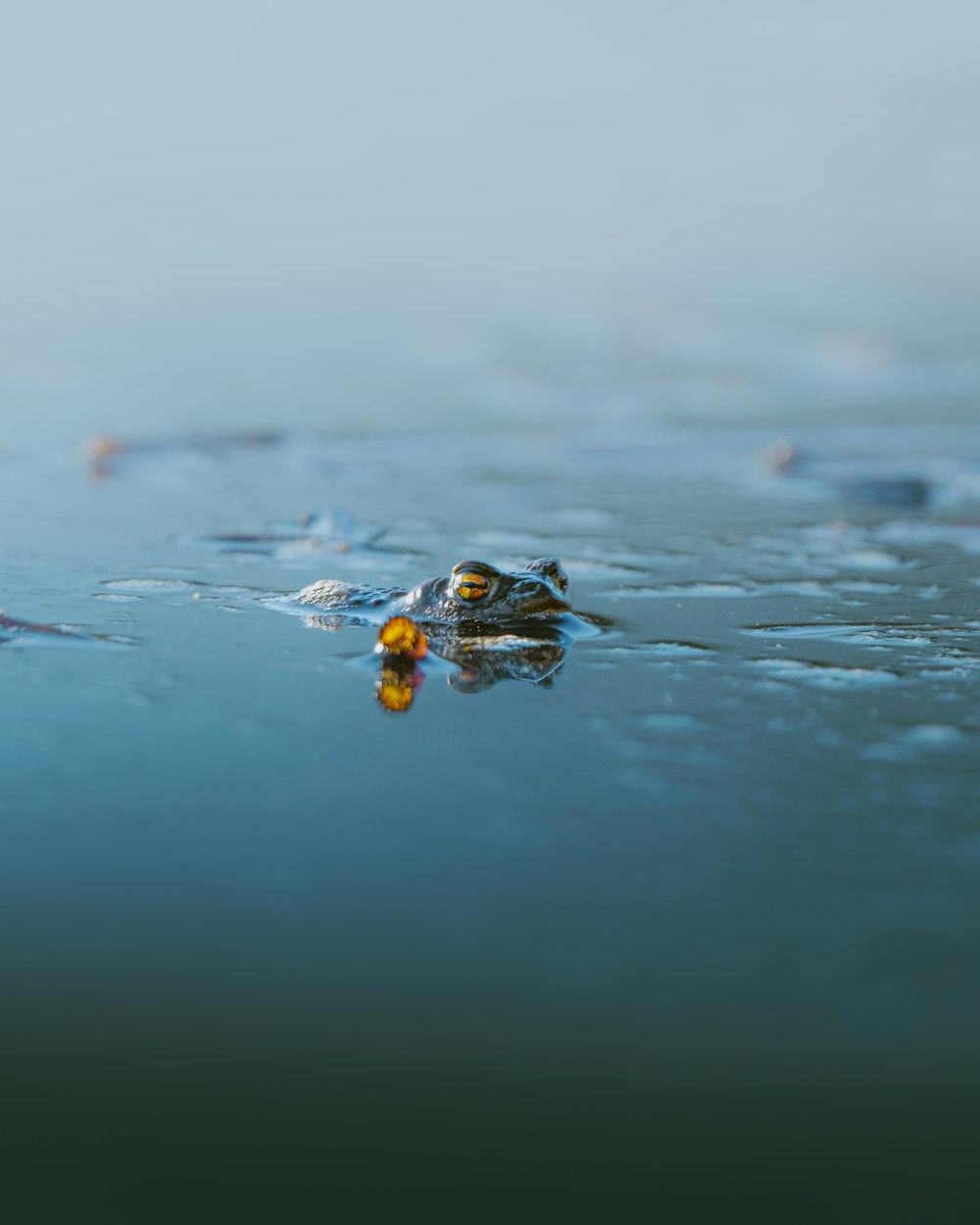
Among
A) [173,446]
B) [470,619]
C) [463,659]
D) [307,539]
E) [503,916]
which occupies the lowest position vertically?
[503,916]

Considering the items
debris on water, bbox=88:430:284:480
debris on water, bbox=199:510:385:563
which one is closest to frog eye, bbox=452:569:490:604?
debris on water, bbox=199:510:385:563

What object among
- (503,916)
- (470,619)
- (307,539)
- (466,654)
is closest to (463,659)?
(466,654)

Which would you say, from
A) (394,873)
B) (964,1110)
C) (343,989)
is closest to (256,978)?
(343,989)

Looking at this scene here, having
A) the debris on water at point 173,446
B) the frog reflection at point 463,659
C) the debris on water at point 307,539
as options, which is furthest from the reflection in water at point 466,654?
the debris on water at point 173,446

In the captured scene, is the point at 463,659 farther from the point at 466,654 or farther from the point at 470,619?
the point at 470,619

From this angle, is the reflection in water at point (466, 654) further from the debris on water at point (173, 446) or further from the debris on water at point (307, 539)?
the debris on water at point (173, 446)

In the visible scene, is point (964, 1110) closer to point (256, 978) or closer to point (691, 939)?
point (691, 939)

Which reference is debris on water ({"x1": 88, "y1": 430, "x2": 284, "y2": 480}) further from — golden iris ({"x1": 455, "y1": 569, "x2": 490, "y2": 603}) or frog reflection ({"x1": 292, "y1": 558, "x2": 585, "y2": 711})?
golden iris ({"x1": 455, "y1": 569, "x2": 490, "y2": 603})
